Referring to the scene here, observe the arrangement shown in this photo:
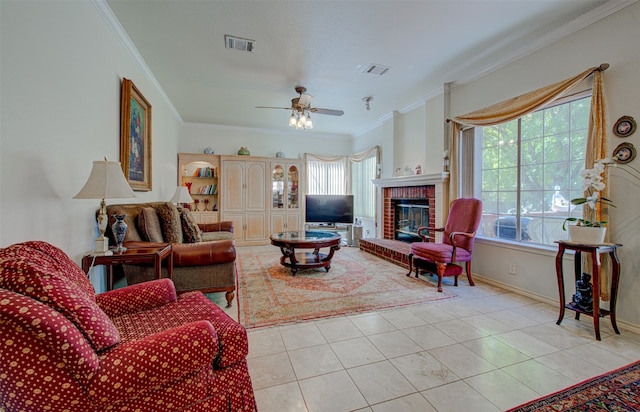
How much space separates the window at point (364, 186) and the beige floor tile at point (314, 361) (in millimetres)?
4431

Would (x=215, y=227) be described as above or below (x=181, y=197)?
below

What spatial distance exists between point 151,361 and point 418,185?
4278mm

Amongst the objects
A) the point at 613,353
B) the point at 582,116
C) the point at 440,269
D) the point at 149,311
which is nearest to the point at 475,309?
the point at 440,269

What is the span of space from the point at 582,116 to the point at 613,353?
2070 millimetres

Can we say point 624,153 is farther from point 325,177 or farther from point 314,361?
point 325,177

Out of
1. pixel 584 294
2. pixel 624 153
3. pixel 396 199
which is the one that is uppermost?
pixel 624 153

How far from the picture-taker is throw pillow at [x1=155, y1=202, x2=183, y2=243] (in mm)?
2945

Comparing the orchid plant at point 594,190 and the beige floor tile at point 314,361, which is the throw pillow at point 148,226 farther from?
the orchid plant at point 594,190

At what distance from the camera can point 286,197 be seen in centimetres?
660

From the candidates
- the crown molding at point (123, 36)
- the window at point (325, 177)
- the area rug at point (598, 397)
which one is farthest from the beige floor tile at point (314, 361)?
the window at point (325, 177)

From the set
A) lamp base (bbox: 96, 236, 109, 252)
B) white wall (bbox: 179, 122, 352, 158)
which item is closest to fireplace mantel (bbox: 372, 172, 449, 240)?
white wall (bbox: 179, 122, 352, 158)

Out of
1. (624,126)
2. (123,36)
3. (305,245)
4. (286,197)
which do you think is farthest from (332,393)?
(286,197)

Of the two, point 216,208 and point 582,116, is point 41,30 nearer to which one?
point 582,116

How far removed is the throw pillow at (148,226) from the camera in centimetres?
272
